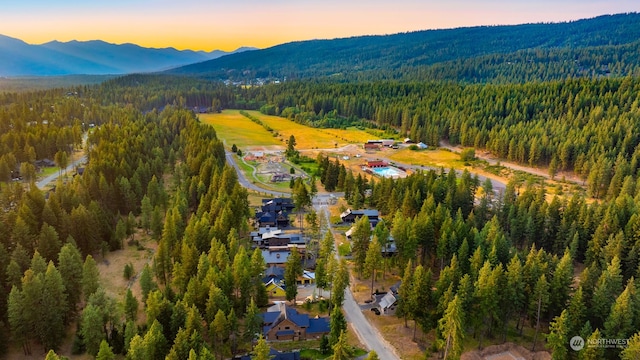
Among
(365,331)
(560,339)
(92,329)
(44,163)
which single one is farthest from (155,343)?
(44,163)

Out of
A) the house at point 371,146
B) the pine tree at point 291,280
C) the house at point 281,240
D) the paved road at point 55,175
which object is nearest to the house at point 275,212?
the house at point 281,240

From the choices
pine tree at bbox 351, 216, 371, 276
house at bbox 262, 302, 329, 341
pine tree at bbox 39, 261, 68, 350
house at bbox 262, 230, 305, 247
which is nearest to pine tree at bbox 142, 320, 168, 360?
house at bbox 262, 302, 329, 341

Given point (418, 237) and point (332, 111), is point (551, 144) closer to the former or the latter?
point (418, 237)

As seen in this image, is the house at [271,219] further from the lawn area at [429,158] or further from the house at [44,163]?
the house at [44,163]

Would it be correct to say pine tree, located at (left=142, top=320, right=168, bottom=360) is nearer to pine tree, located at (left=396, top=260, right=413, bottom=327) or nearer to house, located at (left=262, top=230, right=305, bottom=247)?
pine tree, located at (left=396, top=260, right=413, bottom=327)

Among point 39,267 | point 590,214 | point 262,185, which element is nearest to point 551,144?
point 590,214

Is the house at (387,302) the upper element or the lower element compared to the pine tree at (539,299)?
lower
